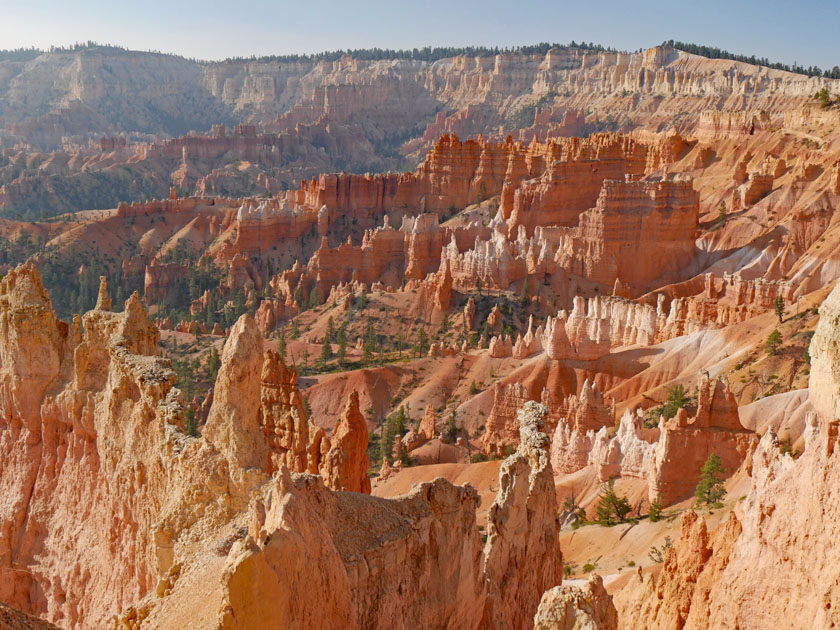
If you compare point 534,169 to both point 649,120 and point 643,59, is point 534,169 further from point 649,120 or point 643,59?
point 643,59

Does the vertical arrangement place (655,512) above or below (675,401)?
below

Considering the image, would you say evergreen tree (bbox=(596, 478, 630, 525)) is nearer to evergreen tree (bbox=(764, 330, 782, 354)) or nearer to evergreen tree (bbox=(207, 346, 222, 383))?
evergreen tree (bbox=(764, 330, 782, 354))

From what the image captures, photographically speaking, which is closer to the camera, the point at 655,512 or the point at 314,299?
the point at 655,512

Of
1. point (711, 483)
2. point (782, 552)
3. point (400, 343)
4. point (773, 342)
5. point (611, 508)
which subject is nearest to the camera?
point (782, 552)

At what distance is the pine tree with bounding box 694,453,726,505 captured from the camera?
100 feet

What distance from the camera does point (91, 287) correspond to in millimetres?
98438

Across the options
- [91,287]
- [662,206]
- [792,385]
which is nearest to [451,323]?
[662,206]

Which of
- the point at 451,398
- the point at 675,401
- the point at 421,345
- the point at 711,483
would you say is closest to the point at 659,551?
the point at 711,483

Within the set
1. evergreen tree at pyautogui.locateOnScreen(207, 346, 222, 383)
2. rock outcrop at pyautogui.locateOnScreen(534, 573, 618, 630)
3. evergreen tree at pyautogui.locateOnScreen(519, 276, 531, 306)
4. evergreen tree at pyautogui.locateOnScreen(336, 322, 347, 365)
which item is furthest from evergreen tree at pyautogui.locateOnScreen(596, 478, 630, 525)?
evergreen tree at pyautogui.locateOnScreen(519, 276, 531, 306)

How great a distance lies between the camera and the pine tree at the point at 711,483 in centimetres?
3052

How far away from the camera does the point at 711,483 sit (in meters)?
31.3

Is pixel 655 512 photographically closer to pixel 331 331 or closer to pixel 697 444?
pixel 697 444

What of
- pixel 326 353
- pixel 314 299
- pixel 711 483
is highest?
pixel 711 483

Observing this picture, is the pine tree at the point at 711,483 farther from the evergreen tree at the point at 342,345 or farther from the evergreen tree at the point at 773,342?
the evergreen tree at the point at 342,345
